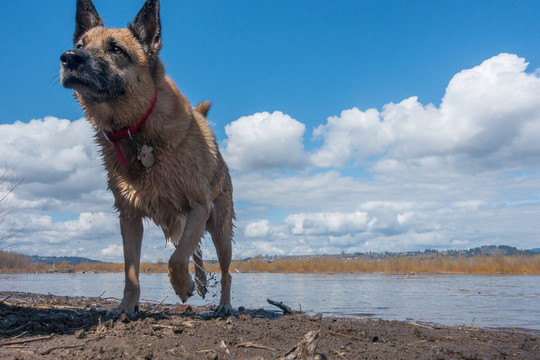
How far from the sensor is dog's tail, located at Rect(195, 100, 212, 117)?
644 centimetres

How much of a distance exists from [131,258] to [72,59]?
93.4 inches

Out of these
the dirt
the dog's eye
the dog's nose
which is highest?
the dog's eye

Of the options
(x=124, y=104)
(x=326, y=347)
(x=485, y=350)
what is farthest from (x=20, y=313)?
(x=485, y=350)

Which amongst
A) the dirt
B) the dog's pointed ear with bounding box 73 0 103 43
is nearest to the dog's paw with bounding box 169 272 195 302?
the dirt

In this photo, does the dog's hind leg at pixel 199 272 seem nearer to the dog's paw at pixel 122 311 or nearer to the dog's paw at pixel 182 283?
the dog's paw at pixel 122 311

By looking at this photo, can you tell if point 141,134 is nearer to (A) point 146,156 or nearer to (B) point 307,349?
(A) point 146,156

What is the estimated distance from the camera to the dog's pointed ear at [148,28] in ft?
16.1

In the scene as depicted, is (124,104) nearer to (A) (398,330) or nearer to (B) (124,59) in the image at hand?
(B) (124,59)

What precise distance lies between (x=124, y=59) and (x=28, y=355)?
2999 mm

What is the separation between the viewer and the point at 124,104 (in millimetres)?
4645

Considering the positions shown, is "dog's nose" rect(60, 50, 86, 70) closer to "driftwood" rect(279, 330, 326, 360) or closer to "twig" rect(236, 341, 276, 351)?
"twig" rect(236, 341, 276, 351)

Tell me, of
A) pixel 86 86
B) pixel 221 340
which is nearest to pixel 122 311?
pixel 221 340

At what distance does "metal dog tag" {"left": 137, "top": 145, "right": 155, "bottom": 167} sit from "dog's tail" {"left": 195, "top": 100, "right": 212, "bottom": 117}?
67.2 inches

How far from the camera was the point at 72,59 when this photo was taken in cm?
430
